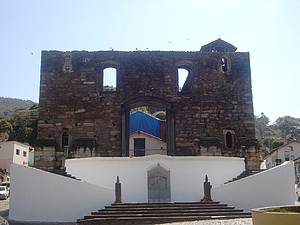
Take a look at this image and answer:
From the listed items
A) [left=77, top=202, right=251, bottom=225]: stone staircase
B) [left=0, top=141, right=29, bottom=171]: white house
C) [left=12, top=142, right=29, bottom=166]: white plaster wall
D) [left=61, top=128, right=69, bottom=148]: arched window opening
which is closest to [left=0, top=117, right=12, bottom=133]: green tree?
[left=12, top=142, right=29, bottom=166]: white plaster wall

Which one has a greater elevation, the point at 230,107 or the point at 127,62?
the point at 127,62

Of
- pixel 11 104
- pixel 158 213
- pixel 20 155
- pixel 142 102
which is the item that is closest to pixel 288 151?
pixel 142 102

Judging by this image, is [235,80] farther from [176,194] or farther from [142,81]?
[176,194]

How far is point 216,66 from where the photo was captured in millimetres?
23453

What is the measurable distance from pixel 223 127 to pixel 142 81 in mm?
5124

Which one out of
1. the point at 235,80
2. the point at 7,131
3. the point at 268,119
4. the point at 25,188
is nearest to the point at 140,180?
the point at 25,188

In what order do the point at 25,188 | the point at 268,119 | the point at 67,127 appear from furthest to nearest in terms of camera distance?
the point at 268,119 → the point at 67,127 → the point at 25,188

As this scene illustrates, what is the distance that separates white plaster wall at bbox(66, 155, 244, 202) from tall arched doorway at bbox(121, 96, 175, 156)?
496 centimetres

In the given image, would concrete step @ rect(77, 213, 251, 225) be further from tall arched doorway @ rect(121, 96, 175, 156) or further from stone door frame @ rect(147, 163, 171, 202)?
tall arched doorway @ rect(121, 96, 175, 156)

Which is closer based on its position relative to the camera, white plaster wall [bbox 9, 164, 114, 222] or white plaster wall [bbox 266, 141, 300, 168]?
white plaster wall [bbox 9, 164, 114, 222]

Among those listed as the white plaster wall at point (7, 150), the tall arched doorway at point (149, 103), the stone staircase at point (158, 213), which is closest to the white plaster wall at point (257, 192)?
the stone staircase at point (158, 213)

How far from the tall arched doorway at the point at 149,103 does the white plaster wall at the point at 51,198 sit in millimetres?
6962

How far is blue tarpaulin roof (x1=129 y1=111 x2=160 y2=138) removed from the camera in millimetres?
30164

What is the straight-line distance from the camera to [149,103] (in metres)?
23.0
